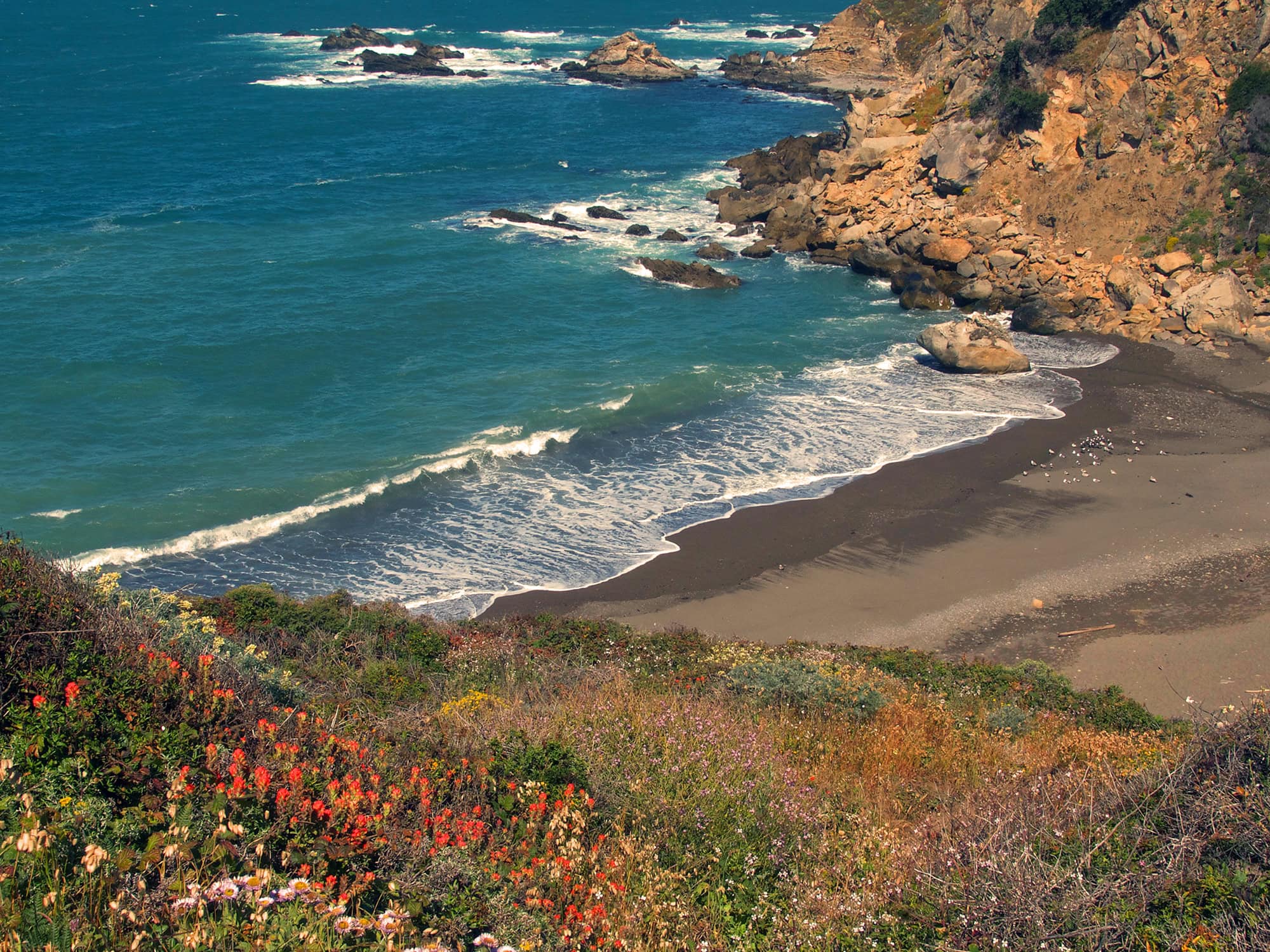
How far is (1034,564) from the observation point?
19.8 meters

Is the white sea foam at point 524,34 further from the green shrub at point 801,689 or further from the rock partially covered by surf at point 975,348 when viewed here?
the green shrub at point 801,689

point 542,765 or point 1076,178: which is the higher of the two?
point 1076,178

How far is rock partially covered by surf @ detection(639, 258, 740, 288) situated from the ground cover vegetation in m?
29.2

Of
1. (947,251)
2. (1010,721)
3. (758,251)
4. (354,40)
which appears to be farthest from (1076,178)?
(354,40)

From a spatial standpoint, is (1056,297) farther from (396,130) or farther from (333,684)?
(396,130)

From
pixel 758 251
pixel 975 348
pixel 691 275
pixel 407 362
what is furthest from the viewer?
pixel 758 251

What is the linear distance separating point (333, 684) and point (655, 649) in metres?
4.68

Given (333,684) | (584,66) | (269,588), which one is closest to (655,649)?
(333,684)

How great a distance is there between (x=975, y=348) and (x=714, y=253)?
1386 centimetres

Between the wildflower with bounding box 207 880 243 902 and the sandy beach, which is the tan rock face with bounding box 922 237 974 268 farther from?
the wildflower with bounding box 207 880 243 902

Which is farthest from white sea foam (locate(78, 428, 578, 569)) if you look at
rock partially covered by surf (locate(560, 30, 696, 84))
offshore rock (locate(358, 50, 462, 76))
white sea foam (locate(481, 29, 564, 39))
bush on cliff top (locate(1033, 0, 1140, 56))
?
white sea foam (locate(481, 29, 564, 39))

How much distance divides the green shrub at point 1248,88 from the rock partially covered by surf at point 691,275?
17781 millimetres

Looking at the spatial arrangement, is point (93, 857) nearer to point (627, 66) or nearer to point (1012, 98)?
point (1012, 98)

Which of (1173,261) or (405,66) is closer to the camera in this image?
(1173,261)
